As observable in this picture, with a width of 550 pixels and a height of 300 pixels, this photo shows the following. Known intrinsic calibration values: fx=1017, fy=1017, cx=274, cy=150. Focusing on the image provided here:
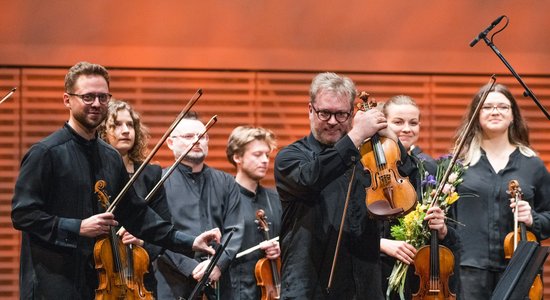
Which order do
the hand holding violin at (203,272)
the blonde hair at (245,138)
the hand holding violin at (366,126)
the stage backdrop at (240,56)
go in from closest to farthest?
the hand holding violin at (366,126), the hand holding violin at (203,272), the blonde hair at (245,138), the stage backdrop at (240,56)

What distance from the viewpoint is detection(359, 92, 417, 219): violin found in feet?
11.9

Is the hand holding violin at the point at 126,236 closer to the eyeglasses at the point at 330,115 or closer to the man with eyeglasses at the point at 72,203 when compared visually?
the man with eyeglasses at the point at 72,203

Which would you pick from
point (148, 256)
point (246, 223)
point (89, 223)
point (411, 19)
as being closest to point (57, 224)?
point (89, 223)

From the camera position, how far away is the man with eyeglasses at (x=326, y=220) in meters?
3.73

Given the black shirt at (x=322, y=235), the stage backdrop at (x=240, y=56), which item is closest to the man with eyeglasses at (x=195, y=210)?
the stage backdrop at (x=240, y=56)

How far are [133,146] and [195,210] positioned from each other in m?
0.46

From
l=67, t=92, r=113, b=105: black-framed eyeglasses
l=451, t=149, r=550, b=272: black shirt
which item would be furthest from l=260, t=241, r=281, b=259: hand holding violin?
l=67, t=92, r=113, b=105: black-framed eyeglasses

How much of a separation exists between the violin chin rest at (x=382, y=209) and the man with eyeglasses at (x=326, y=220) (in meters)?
0.16

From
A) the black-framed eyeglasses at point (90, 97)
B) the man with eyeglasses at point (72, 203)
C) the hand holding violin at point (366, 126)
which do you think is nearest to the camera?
the hand holding violin at point (366, 126)

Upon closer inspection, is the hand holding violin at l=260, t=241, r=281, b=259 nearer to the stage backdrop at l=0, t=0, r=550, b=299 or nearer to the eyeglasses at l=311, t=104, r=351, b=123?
the stage backdrop at l=0, t=0, r=550, b=299

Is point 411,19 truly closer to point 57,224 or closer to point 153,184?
point 153,184

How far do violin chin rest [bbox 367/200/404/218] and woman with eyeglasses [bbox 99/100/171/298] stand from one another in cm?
153

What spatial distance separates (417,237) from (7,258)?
2.94m

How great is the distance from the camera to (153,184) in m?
4.95
